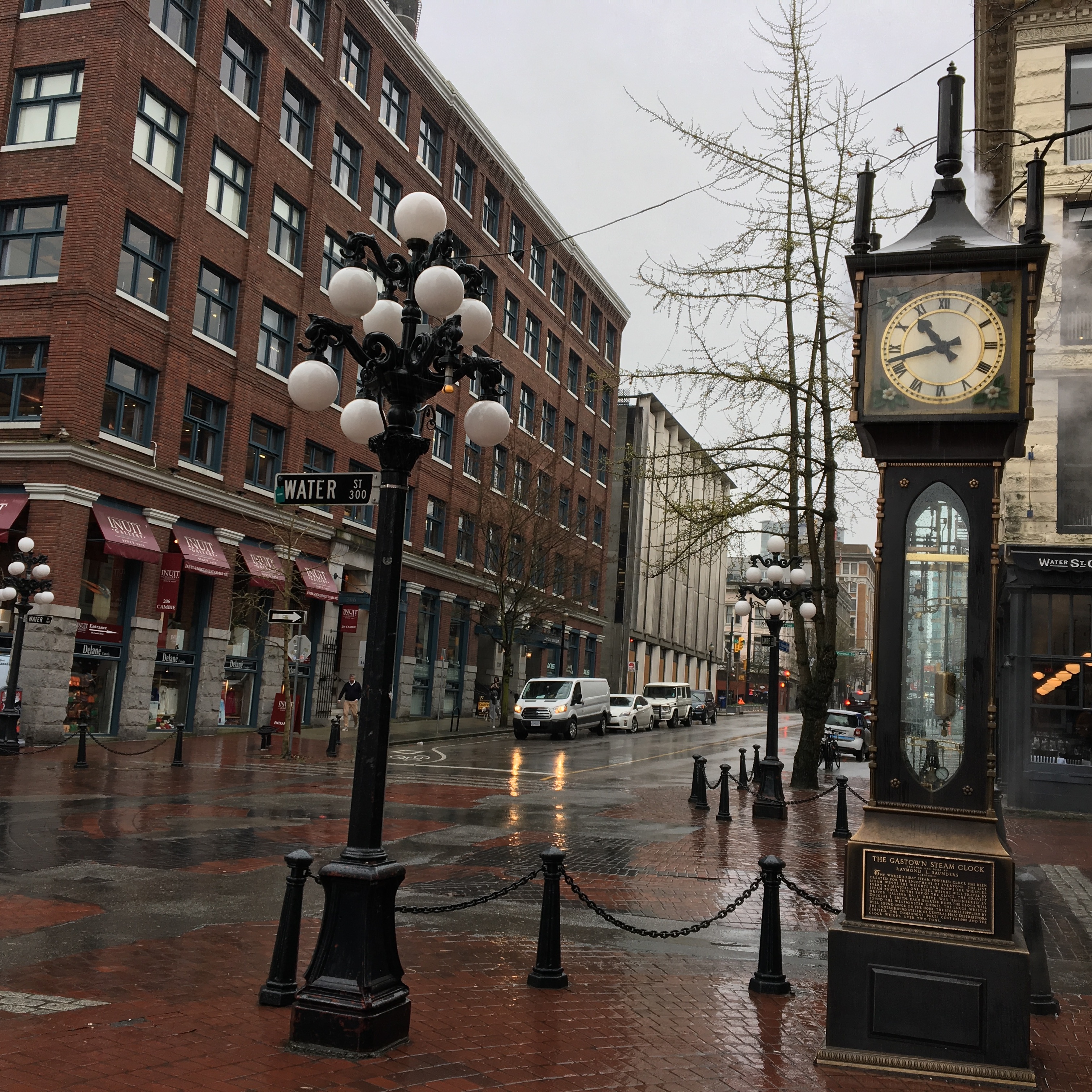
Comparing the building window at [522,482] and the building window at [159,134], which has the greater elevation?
the building window at [159,134]

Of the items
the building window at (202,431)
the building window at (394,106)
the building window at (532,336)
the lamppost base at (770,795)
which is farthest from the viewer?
the building window at (532,336)

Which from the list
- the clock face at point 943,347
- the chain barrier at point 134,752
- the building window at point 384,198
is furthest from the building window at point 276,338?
the clock face at point 943,347

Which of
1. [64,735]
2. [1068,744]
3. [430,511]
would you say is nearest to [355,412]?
[1068,744]

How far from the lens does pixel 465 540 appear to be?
4450cm

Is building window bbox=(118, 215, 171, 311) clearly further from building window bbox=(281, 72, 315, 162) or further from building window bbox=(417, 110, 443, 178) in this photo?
building window bbox=(417, 110, 443, 178)

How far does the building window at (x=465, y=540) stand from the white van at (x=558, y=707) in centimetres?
823

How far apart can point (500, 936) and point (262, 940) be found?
185 cm

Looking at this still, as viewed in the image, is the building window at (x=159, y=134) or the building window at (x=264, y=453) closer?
the building window at (x=159, y=134)

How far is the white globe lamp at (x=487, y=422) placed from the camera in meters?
7.18

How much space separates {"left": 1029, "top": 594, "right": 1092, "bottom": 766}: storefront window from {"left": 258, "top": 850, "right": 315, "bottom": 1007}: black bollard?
16.6 meters

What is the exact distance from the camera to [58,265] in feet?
78.7

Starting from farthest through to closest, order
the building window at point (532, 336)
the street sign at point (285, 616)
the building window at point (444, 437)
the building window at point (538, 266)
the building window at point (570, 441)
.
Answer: the building window at point (570, 441), the building window at point (538, 266), the building window at point (532, 336), the building window at point (444, 437), the street sign at point (285, 616)

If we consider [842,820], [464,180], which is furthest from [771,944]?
[464,180]

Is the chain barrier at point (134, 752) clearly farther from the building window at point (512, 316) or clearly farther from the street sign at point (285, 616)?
the building window at point (512, 316)
